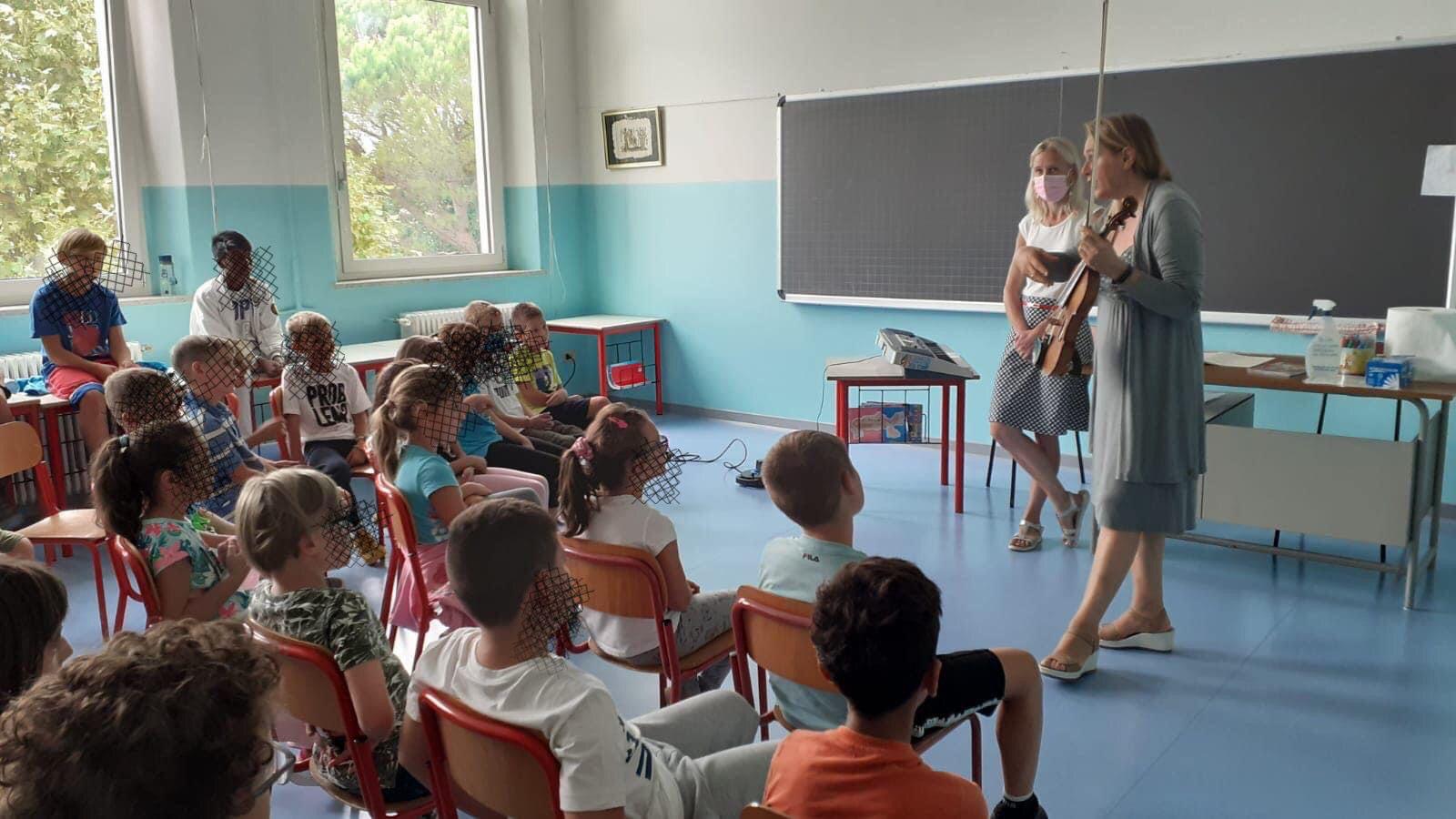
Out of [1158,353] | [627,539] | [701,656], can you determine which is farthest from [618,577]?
[1158,353]

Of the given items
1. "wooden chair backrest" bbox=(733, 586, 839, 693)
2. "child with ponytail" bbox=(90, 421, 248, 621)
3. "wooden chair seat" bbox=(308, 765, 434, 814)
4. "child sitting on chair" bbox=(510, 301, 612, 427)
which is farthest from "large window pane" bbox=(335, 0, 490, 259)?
"wooden chair backrest" bbox=(733, 586, 839, 693)

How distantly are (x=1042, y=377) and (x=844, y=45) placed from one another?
96.0 inches

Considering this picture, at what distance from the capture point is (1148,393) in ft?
8.84

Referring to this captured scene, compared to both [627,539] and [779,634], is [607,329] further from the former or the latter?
[779,634]

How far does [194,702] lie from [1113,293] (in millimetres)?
2343

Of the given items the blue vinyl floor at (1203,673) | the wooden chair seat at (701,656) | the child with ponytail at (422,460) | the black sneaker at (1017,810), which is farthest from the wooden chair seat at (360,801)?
the black sneaker at (1017,810)

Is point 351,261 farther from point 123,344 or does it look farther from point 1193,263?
point 1193,263

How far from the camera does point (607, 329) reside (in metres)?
6.41

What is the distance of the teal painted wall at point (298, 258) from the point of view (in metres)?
5.28

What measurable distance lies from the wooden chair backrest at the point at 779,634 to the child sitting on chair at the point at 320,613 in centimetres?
61

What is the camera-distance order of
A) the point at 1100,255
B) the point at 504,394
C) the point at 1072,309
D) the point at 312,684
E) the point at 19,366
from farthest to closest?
the point at 19,366 < the point at 504,394 < the point at 1072,309 < the point at 1100,255 < the point at 312,684

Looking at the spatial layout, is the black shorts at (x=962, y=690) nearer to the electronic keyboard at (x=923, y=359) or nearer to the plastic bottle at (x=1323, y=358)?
the plastic bottle at (x=1323, y=358)

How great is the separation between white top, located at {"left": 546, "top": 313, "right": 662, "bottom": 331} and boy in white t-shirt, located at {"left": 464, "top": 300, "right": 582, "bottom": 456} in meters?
1.87

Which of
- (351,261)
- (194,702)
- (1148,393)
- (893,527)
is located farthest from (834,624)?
(351,261)
